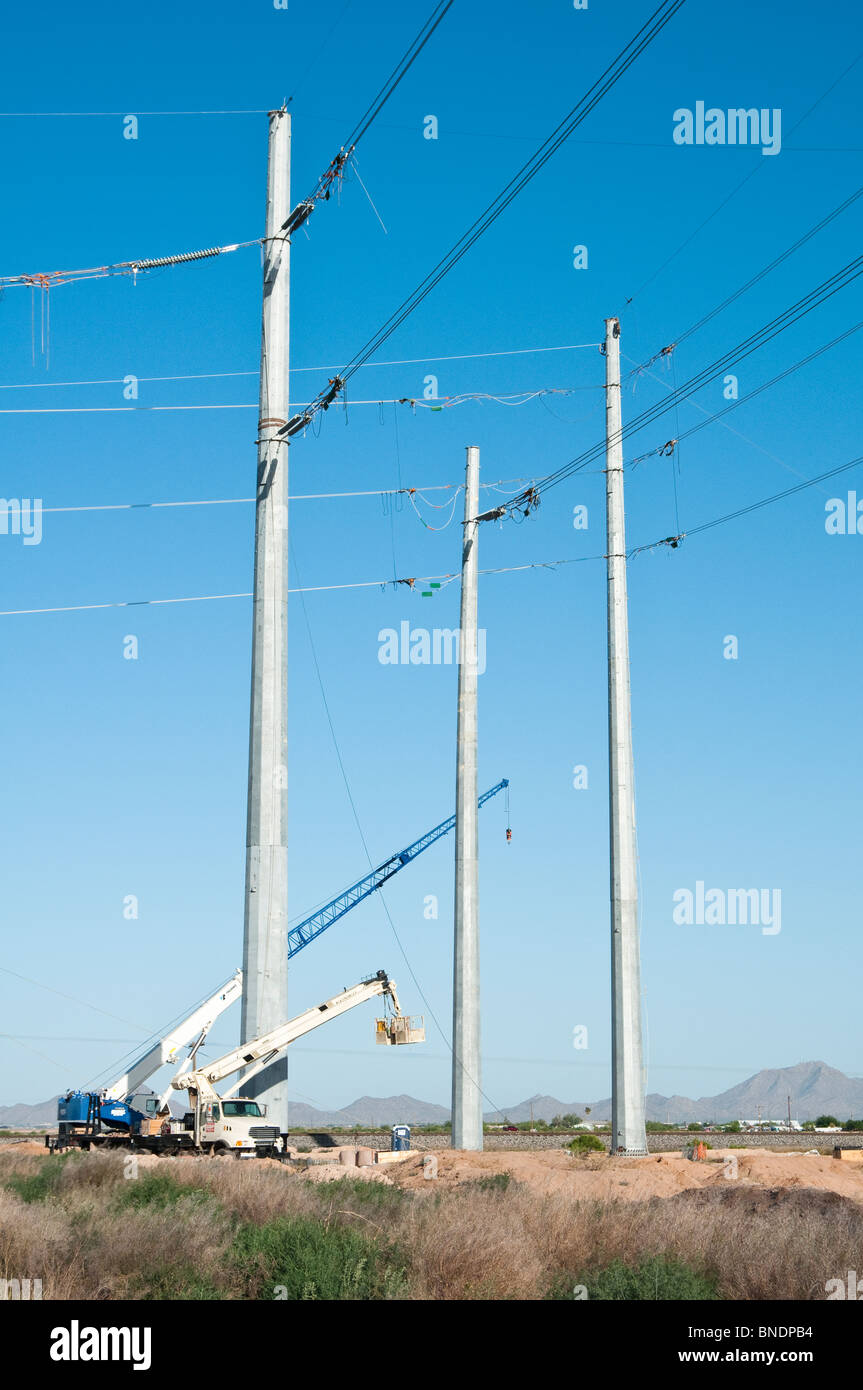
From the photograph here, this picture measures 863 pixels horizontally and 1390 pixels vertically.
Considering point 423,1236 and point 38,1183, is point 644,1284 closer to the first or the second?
point 423,1236

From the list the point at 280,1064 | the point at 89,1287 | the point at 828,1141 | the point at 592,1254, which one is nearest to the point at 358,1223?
the point at 592,1254

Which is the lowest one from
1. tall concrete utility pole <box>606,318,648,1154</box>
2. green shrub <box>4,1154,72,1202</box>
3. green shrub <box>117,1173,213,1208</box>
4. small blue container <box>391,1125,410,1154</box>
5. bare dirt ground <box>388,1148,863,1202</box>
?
small blue container <box>391,1125,410,1154</box>

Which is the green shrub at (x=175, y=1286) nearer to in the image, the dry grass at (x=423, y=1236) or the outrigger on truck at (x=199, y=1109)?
the dry grass at (x=423, y=1236)

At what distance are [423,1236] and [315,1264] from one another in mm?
1947

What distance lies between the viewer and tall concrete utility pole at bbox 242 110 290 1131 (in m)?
26.2

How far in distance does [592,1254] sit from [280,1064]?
12229 millimetres

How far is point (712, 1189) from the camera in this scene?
27.9 metres

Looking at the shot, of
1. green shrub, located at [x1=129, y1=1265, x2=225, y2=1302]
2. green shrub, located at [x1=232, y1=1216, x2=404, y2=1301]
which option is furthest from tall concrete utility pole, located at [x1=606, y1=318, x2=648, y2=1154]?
green shrub, located at [x1=129, y1=1265, x2=225, y2=1302]

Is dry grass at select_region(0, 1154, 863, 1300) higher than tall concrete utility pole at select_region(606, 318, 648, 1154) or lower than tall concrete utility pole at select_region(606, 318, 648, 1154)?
lower

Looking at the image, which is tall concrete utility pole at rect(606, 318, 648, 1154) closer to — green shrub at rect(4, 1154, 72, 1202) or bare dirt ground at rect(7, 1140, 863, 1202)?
bare dirt ground at rect(7, 1140, 863, 1202)

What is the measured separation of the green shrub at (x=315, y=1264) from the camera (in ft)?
48.7

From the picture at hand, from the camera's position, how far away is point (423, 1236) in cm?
1688

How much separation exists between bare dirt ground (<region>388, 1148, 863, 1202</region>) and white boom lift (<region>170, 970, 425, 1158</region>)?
3145mm
